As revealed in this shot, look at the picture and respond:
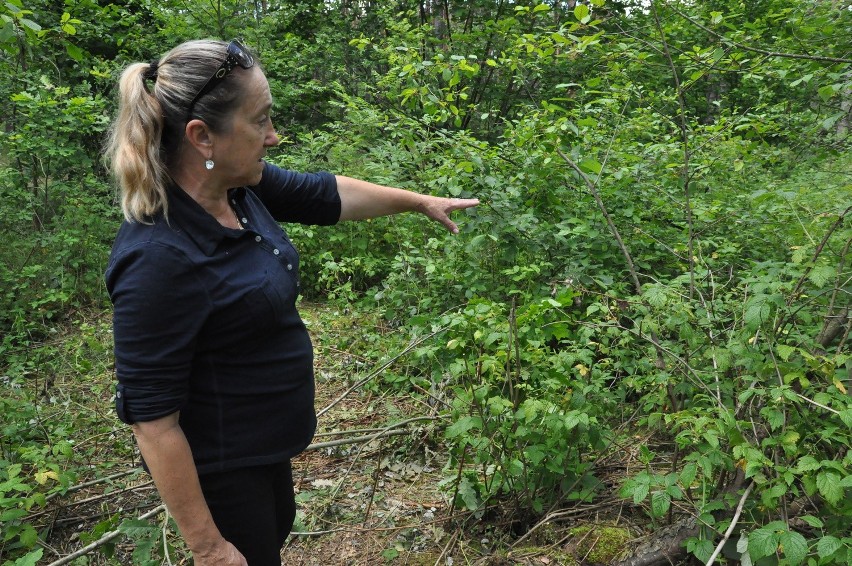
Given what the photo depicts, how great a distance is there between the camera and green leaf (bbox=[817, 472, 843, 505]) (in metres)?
1.73

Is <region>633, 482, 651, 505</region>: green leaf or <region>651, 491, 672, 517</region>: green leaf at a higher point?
<region>633, 482, 651, 505</region>: green leaf

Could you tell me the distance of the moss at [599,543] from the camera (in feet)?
8.30

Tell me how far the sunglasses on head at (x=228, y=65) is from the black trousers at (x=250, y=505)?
40.2 inches

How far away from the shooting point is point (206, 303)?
150 cm

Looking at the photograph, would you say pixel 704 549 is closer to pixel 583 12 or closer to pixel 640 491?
pixel 640 491

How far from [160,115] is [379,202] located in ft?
3.33

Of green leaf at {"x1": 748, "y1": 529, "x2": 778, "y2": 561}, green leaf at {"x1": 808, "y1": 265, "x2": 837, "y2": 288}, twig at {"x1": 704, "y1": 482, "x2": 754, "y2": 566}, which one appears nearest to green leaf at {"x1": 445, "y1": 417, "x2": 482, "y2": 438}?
twig at {"x1": 704, "y1": 482, "x2": 754, "y2": 566}

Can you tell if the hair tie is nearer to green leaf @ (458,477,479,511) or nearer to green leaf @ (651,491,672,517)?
green leaf @ (651,491,672,517)

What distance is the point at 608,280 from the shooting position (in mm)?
3574

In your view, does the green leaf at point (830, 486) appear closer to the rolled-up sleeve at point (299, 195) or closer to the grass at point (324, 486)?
the grass at point (324, 486)

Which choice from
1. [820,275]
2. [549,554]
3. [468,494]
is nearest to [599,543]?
[549,554]

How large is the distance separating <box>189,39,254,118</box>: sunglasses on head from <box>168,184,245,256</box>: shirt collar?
0.69 feet

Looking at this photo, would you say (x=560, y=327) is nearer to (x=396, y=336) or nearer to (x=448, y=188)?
(x=448, y=188)

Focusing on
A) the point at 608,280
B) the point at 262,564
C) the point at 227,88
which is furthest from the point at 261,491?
the point at 608,280
